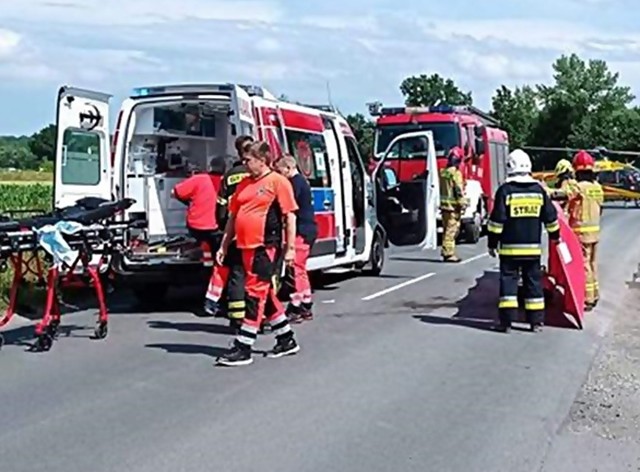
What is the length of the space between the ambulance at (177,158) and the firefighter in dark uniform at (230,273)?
0.82 meters

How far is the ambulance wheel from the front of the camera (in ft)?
55.5

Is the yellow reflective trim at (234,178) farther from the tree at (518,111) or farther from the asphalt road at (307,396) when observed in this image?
the tree at (518,111)

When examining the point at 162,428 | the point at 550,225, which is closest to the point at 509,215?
the point at 550,225

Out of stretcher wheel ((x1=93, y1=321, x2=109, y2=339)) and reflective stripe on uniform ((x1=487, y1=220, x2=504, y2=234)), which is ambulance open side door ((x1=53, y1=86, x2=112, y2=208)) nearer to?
stretcher wheel ((x1=93, y1=321, x2=109, y2=339))

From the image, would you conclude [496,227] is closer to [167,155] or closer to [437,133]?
[167,155]

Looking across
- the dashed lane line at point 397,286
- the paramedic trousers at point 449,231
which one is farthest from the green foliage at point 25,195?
the dashed lane line at point 397,286

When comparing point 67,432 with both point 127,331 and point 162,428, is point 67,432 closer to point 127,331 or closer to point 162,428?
point 162,428

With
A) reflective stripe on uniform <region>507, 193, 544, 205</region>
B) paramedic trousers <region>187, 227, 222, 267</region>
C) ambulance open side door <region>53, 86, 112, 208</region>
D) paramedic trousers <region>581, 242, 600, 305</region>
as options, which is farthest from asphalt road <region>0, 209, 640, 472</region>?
ambulance open side door <region>53, 86, 112, 208</region>

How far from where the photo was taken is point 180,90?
43.0 feet

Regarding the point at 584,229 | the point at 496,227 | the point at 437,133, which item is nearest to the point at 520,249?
the point at 496,227

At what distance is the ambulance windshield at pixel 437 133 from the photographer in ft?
80.8

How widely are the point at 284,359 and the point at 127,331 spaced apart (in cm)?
245

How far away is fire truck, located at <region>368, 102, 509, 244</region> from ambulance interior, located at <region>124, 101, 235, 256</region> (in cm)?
959

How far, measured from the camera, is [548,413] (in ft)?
26.5
